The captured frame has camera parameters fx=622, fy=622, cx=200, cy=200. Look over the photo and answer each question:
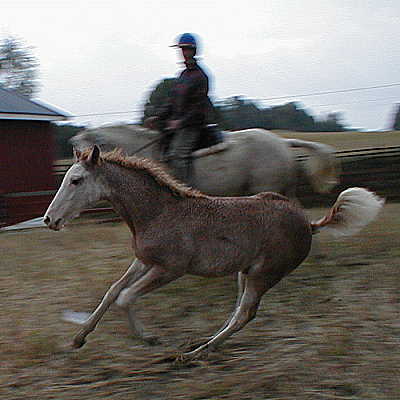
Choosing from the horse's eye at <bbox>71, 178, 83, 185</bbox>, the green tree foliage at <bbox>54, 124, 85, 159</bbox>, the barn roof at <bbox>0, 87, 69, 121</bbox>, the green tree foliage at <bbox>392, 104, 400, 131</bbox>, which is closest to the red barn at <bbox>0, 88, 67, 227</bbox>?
the barn roof at <bbox>0, 87, 69, 121</bbox>

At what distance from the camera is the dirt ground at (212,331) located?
3.67 metres

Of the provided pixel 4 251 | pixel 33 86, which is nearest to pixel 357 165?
pixel 4 251

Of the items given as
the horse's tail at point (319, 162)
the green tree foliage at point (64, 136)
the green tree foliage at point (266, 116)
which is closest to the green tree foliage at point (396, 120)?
the green tree foliage at point (266, 116)

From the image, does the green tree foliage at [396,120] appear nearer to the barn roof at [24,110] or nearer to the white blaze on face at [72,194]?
the barn roof at [24,110]

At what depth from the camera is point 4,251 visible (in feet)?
27.3

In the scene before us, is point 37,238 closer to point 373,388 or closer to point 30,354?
point 30,354

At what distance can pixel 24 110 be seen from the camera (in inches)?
591

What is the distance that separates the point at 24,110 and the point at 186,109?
A: 9872 mm

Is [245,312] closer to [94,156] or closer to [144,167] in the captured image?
[144,167]

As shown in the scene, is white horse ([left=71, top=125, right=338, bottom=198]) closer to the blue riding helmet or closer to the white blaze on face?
the blue riding helmet

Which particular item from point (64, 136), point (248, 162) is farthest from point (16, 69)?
point (248, 162)

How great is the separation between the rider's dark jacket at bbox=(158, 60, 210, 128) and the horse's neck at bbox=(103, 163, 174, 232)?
1.92m

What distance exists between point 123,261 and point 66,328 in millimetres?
2069

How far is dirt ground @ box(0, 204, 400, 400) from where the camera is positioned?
3674 mm
